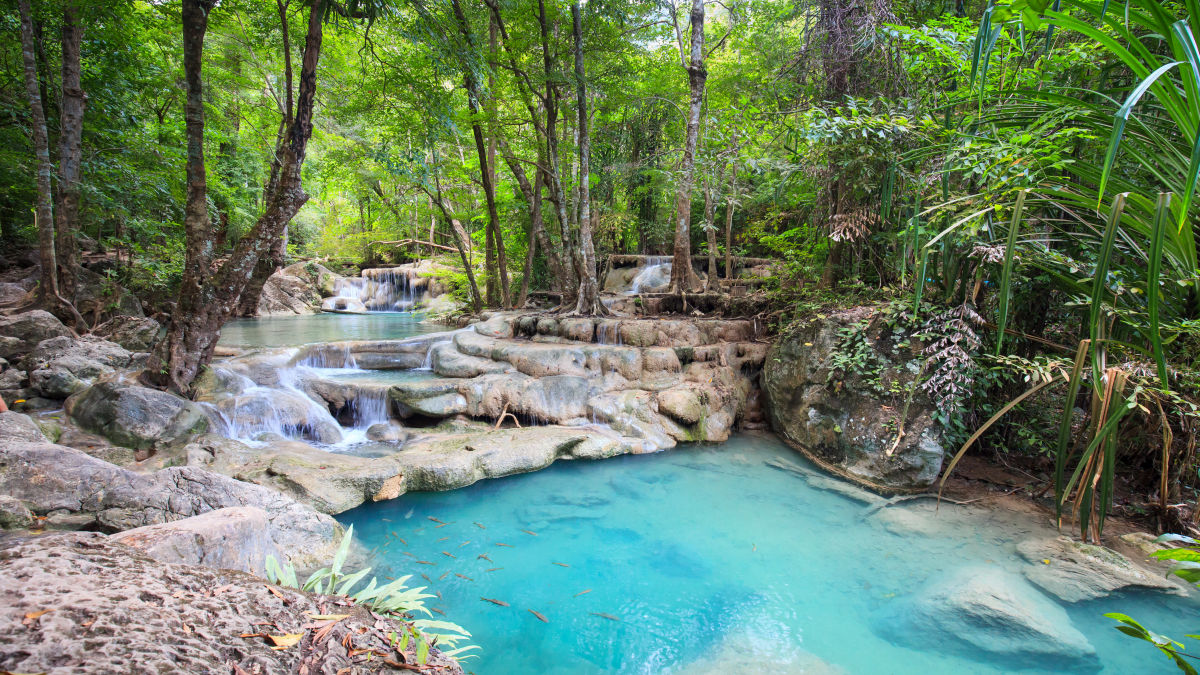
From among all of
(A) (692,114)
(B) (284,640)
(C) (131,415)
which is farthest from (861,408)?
(C) (131,415)

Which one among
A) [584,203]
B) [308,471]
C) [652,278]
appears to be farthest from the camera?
[652,278]

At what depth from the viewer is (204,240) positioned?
4906mm

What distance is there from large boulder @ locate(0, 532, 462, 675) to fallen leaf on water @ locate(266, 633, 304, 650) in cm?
1

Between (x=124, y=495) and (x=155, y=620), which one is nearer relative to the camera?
(x=155, y=620)

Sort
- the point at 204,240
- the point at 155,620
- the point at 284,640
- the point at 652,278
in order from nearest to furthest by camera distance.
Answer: the point at 155,620 → the point at 284,640 → the point at 204,240 → the point at 652,278

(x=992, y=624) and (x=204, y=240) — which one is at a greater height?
(x=204, y=240)

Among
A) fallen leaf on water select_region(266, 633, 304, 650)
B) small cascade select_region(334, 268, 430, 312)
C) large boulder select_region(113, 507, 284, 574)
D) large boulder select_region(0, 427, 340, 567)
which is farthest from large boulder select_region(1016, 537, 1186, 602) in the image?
small cascade select_region(334, 268, 430, 312)

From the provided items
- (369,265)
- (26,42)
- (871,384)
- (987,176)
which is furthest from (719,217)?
(369,265)

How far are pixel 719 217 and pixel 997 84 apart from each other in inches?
371

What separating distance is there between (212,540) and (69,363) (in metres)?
4.81

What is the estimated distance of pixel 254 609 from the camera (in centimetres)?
143

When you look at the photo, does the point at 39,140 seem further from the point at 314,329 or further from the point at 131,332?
the point at 314,329

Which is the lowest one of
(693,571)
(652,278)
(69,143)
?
(693,571)

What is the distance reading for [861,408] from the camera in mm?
4918
